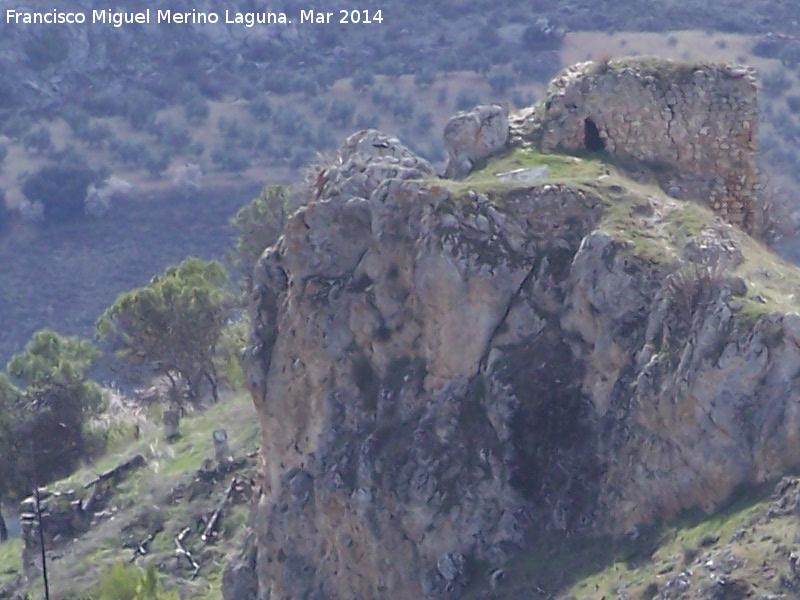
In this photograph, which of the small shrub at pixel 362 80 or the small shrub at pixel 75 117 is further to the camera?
the small shrub at pixel 75 117

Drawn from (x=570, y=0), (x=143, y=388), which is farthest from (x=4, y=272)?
(x=143, y=388)

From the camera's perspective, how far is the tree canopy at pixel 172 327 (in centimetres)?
3850

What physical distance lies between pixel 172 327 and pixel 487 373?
20476 millimetres

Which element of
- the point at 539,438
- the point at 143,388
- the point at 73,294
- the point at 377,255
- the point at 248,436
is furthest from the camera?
the point at 73,294

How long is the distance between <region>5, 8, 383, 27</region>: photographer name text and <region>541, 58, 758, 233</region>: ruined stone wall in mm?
89921

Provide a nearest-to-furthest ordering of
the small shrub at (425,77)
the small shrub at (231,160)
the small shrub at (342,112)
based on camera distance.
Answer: the small shrub at (231,160) < the small shrub at (425,77) < the small shrub at (342,112)

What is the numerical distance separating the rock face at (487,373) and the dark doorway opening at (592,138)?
809mm

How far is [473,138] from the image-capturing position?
2148 cm

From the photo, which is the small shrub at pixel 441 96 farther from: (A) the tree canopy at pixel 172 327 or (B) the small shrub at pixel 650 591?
(B) the small shrub at pixel 650 591

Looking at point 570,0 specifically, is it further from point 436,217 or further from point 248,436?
point 436,217

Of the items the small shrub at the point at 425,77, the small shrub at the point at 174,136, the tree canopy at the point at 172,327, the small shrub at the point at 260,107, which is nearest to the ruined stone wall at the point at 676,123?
the tree canopy at the point at 172,327

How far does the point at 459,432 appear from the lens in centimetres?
1872

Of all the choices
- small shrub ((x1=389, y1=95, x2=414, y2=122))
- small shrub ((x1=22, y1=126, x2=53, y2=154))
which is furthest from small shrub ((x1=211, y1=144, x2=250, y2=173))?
small shrub ((x1=22, y1=126, x2=53, y2=154))

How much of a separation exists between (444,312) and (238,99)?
295 feet
